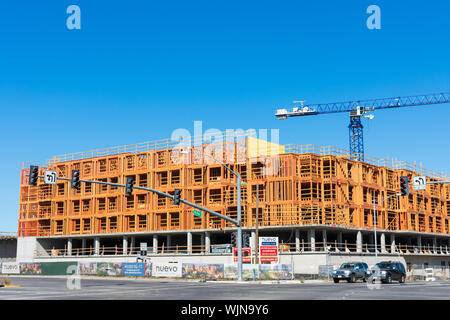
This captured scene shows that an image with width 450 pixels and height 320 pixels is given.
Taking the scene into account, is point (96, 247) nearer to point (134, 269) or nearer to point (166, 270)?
point (134, 269)

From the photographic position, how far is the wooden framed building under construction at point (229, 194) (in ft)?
219

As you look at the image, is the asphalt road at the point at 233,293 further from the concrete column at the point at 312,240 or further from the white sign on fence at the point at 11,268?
the white sign on fence at the point at 11,268

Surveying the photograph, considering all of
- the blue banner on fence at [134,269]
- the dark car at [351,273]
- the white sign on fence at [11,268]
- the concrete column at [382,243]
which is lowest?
the white sign on fence at [11,268]

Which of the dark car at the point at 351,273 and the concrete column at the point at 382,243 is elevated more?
the concrete column at the point at 382,243

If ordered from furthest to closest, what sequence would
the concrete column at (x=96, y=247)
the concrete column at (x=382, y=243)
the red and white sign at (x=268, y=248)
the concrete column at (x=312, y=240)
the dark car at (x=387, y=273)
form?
the concrete column at (x=96, y=247) → the concrete column at (x=382, y=243) → the concrete column at (x=312, y=240) → the red and white sign at (x=268, y=248) → the dark car at (x=387, y=273)

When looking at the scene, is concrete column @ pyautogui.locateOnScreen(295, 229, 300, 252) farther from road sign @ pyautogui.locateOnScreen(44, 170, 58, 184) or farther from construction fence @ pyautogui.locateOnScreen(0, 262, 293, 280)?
road sign @ pyautogui.locateOnScreen(44, 170, 58, 184)

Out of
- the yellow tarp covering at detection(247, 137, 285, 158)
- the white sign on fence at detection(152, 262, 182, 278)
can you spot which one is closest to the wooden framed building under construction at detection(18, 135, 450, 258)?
the yellow tarp covering at detection(247, 137, 285, 158)

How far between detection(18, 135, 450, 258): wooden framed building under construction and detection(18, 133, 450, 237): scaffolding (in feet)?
0.42

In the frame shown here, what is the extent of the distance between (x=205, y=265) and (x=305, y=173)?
63.3ft

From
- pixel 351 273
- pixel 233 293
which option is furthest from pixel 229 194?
pixel 233 293

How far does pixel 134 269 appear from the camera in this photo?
5659 cm

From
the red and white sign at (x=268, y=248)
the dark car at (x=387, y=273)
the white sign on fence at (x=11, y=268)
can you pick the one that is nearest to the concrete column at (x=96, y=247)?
the white sign on fence at (x=11, y=268)
